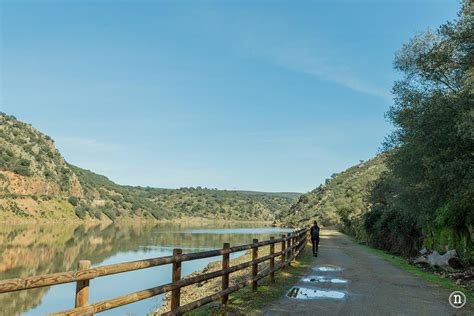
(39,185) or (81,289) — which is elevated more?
(39,185)

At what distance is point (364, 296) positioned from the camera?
10891 mm

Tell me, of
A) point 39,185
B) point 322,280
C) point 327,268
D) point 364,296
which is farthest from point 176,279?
point 39,185

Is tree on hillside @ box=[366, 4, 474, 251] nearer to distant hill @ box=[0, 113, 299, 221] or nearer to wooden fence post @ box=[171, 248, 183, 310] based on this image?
wooden fence post @ box=[171, 248, 183, 310]

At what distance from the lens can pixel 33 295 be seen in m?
22.8

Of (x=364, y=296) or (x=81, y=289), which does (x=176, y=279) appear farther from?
(x=364, y=296)

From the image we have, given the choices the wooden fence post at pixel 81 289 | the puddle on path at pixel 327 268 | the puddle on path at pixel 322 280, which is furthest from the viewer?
the puddle on path at pixel 327 268

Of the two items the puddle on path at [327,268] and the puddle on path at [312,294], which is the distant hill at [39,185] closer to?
the puddle on path at [327,268]

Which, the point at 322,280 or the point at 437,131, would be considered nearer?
the point at 322,280

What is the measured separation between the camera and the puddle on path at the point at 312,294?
10.6 meters

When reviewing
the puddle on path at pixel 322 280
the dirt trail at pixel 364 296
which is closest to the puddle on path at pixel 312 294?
the dirt trail at pixel 364 296

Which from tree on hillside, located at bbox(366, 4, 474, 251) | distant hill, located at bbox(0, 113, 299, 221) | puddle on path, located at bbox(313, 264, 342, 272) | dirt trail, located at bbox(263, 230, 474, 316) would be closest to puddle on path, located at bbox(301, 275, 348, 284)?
dirt trail, located at bbox(263, 230, 474, 316)

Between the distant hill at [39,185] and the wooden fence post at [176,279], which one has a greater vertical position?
the distant hill at [39,185]

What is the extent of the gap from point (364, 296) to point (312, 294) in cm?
133

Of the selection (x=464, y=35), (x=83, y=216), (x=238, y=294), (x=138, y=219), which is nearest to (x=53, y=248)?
(x=238, y=294)
